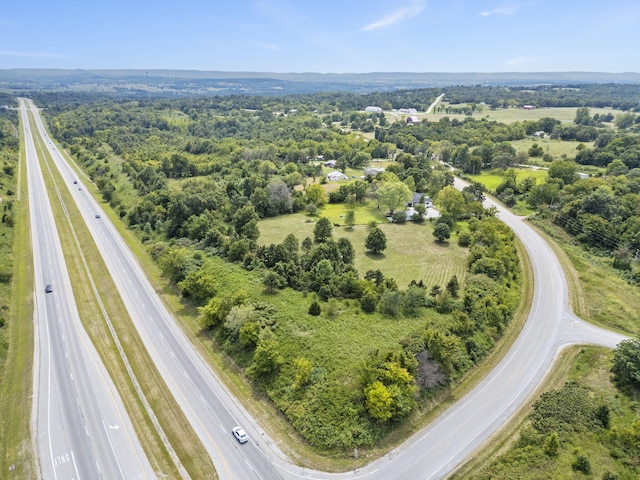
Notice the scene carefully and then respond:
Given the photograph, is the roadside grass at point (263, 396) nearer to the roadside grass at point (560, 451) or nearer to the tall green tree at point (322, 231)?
the roadside grass at point (560, 451)

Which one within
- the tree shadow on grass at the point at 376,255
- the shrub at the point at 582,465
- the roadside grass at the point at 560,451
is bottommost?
the roadside grass at the point at 560,451

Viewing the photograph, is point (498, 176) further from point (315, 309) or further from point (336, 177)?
point (315, 309)

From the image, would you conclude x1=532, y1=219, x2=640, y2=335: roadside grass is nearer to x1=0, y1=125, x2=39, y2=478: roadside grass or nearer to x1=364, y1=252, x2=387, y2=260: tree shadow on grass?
x1=364, y1=252, x2=387, y2=260: tree shadow on grass

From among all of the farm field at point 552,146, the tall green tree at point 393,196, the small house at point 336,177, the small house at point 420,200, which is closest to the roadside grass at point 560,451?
the tall green tree at point 393,196

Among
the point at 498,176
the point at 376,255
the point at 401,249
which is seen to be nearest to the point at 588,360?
the point at 401,249

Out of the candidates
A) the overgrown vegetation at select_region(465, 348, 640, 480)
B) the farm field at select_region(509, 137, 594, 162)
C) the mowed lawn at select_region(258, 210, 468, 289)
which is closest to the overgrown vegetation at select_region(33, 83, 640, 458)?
the mowed lawn at select_region(258, 210, 468, 289)
